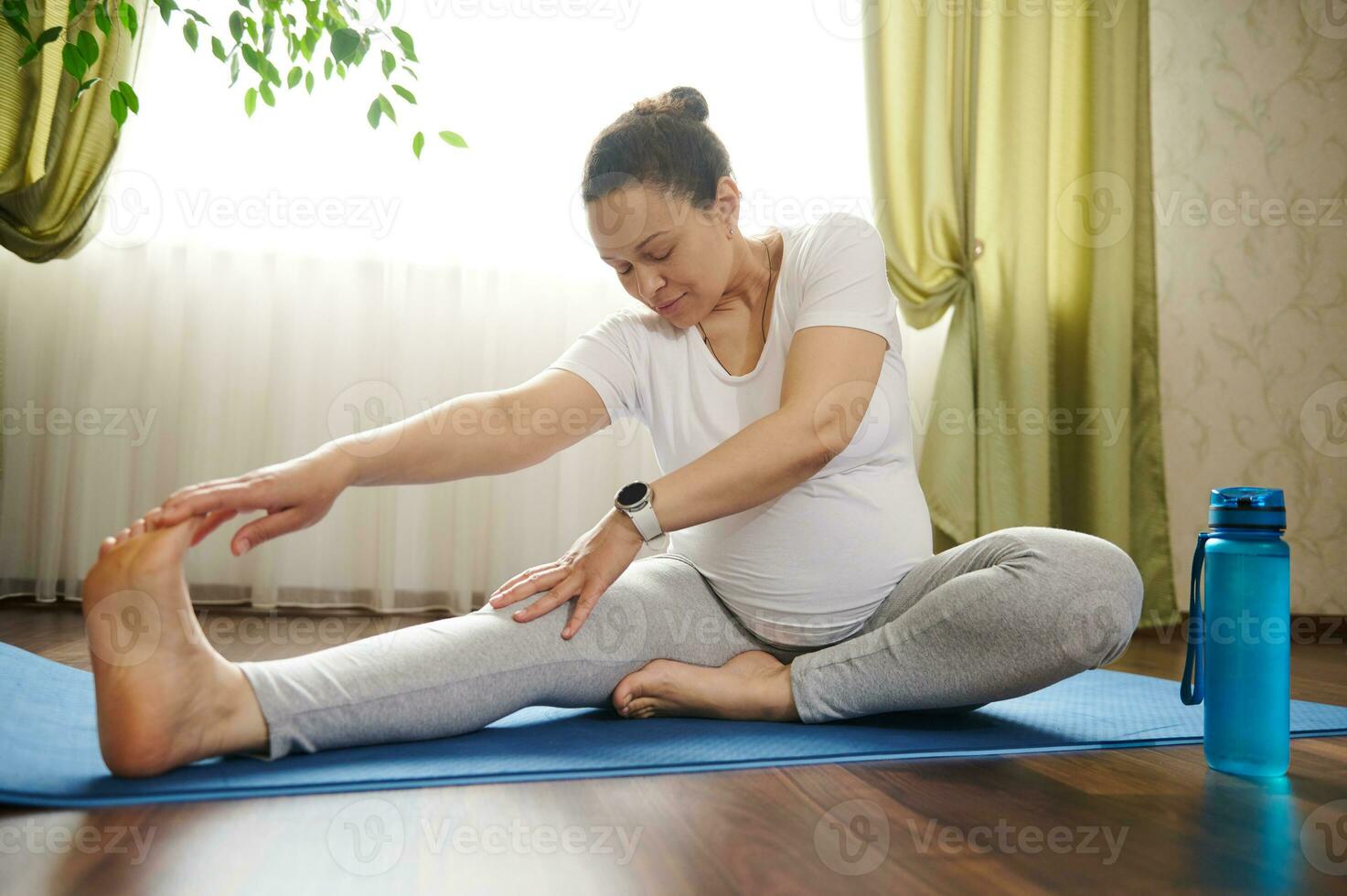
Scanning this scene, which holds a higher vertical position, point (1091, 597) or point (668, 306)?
point (668, 306)

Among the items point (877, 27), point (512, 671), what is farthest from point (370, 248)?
point (512, 671)

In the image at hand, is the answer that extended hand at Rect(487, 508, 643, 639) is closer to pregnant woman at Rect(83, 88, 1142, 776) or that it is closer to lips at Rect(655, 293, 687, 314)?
pregnant woman at Rect(83, 88, 1142, 776)

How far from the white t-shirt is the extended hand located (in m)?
0.18

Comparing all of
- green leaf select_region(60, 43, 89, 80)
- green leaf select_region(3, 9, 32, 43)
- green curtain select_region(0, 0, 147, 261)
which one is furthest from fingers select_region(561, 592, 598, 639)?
green curtain select_region(0, 0, 147, 261)

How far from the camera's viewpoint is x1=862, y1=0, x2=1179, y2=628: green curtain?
2619 millimetres

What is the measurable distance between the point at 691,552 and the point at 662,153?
1.63 ft

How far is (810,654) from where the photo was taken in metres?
1.17

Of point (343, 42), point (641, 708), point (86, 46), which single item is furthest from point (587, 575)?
point (86, 46)

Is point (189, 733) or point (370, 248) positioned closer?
point (189, 733)

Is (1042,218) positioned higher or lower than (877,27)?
lower

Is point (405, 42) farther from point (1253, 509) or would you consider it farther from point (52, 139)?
point (1253, 509)

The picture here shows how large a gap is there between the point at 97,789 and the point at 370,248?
1852 mm

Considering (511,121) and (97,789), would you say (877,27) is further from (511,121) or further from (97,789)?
(97,789)

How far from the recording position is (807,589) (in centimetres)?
119
